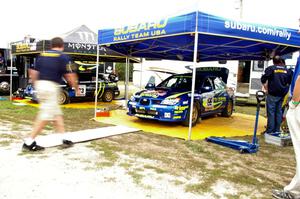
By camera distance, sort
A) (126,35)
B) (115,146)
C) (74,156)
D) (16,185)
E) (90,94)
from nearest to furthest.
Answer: (16,185), (74,156), (115,146), (126,35), (90,94)

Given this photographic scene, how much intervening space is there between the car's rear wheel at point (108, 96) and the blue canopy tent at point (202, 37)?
→ 310 centimetres

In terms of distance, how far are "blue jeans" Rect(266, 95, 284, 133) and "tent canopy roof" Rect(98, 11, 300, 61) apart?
1.39 metres

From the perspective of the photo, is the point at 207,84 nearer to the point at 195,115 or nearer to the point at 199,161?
the point at 195,115

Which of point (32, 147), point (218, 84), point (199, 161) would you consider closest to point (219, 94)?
point (218, 84)

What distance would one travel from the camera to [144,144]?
6004 mm

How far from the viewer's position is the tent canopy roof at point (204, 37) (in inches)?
244

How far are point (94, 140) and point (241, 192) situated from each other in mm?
3227

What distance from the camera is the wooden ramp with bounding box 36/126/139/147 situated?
5562 mm

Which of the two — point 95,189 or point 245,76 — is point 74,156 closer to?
point 95,189

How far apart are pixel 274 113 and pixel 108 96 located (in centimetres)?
829

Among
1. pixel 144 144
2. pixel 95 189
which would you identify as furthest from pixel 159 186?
pixel 144 144

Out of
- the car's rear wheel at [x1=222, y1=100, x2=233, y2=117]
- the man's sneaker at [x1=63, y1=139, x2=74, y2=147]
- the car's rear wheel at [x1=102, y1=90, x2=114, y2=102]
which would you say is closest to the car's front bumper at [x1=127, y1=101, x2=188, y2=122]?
the man's sneaker at [x1=63, y1=139, x2=74, y2=147]

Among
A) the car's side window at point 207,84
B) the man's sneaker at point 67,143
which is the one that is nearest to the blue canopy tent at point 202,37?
the car's side window at point 207,84

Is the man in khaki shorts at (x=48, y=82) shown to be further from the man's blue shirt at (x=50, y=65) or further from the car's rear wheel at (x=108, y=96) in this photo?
the car's rear wheel at (x=108, y=96)
